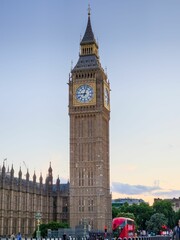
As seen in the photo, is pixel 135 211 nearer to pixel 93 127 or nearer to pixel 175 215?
pixel 175 215

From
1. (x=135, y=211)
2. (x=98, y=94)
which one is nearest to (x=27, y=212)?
(x=98, y=94)

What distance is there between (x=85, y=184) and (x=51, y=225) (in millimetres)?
14490

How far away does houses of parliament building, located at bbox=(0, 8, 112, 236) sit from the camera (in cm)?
8825

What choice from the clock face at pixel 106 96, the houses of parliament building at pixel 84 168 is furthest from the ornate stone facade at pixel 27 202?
the clock face at pixel 106 96

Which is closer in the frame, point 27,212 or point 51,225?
point 51,225

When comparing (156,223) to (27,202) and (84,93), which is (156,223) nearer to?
(27,202)

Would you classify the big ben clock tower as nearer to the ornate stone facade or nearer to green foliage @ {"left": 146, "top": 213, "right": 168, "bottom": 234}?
the ornate stone facade

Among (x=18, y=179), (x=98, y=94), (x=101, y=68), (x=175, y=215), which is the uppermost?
(x=101, y=68)

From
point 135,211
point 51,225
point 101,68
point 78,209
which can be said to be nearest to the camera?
point 51,225

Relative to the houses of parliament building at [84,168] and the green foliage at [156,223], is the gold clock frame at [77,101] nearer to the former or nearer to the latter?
the houses of parliament building at [84,168]

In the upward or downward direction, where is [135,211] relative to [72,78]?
downward

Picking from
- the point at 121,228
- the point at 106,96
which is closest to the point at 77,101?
the point at 106,96

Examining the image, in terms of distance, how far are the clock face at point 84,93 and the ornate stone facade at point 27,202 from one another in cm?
1814

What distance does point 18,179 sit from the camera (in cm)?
9025
